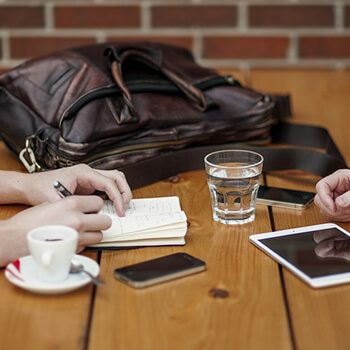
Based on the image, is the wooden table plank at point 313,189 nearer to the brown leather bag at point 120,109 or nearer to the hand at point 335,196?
the hand at point 335,196

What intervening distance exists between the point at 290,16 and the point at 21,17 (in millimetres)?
1121

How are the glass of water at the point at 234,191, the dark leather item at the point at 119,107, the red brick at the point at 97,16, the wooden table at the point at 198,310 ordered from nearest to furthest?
the wooden table at the point at 198,310, the glass of water at the point at 234,191, the dark leather item at the point at 119,107, the red brick at the point at 97,16

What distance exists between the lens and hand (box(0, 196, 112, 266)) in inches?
36.0

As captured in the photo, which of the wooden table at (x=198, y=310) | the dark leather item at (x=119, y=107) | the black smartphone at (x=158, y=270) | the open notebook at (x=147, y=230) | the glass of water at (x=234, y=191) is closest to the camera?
the wooden table at (x=198, y=310)

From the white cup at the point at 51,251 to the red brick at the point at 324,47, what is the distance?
78.0 inches

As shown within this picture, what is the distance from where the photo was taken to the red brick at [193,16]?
2533 millimetres

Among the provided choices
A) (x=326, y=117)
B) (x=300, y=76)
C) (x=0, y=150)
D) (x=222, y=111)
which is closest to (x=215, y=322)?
(x=222, y=111)

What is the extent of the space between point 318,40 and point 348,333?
6.64ft

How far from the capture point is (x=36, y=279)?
2.78 ft

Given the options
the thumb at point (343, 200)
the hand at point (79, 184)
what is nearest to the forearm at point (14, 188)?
the hand at point (79, 184)

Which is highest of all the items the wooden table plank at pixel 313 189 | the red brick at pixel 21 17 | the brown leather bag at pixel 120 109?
the red brick at pixel 21 17

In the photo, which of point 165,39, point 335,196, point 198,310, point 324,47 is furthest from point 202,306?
point 324,47

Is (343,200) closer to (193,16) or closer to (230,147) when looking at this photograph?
(230,147)

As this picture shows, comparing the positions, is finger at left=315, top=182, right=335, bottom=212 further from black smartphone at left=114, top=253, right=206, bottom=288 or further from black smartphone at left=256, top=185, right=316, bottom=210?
black smartphone at left=114, top=253, right=206, bottom=288
